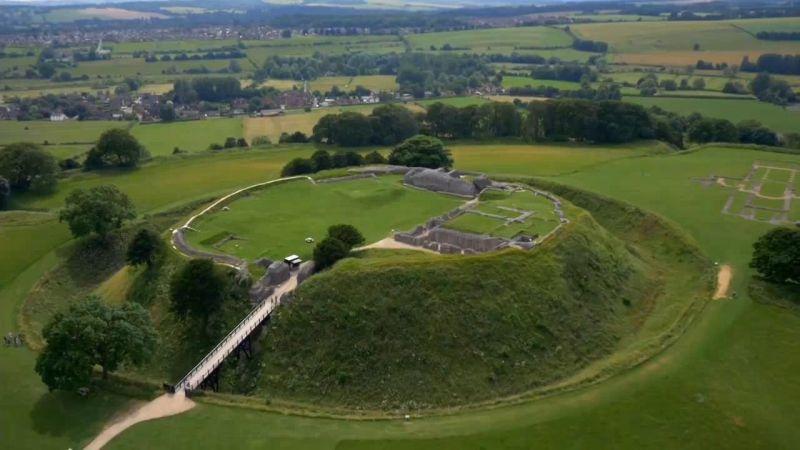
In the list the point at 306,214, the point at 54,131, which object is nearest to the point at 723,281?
the point at 306,214

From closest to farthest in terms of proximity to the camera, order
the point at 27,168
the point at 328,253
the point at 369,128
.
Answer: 1. the point at 328,253
2. the point at 27,168
3. the point at 369,128

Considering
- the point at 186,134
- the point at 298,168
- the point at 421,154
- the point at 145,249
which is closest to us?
the point at 145,249

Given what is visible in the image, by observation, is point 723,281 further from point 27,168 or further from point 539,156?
point 27,168

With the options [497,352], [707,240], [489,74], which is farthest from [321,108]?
[497,352]

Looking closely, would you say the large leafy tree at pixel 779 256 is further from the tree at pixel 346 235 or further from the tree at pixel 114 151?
the tree at pixel 114 151

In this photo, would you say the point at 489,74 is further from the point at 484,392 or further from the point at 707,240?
the point at 484,392

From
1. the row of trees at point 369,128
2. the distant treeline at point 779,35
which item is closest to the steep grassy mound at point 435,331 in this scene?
the row of trees at point 369,128

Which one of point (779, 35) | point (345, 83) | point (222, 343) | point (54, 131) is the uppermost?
point (779, 35)
